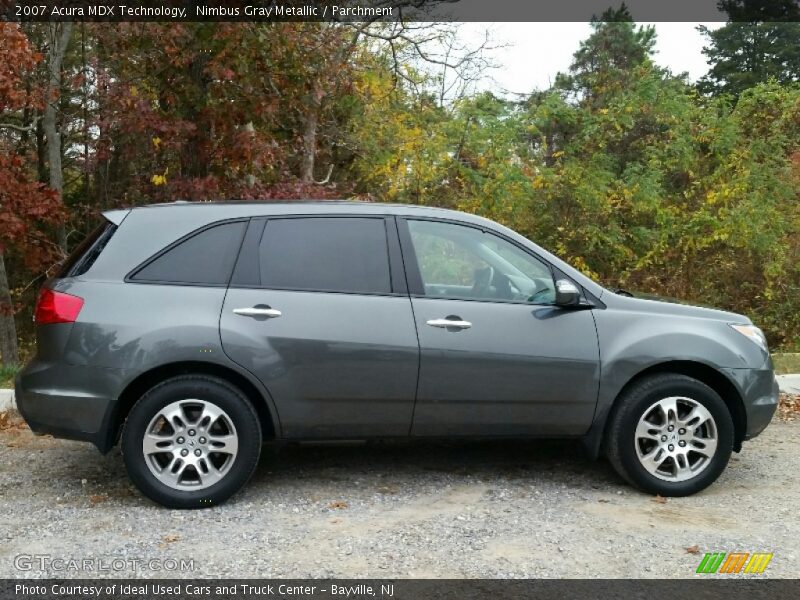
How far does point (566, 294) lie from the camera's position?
4.91 m

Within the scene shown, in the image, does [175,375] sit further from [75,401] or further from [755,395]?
[755,395]

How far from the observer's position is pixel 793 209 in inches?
493

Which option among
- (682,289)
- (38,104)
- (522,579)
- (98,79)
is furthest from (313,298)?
(682,289)

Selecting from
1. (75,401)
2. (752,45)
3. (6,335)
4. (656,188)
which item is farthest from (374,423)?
(752,45)

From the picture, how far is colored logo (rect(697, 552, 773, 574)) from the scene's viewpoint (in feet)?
12.9

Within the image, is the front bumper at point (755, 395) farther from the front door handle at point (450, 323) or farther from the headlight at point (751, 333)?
the front door handle at point (450, 323)

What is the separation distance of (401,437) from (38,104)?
817 centimetres

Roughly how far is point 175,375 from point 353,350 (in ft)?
3.44

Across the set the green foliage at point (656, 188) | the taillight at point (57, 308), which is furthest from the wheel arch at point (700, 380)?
the green foliage at point (656, 188)

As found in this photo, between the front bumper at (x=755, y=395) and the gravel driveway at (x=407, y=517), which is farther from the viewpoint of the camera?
the front bumper at (x=755, y=395)

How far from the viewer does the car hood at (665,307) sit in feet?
16.9

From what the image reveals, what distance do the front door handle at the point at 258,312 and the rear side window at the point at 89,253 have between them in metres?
0.91

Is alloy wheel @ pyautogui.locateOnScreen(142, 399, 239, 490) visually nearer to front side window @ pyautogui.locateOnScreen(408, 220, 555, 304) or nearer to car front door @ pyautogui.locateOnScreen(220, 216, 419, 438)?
car front door @ pyautogui.locateOnScreen(220, 216, 419, 438)

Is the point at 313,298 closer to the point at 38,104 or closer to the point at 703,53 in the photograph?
the point at 38,104
